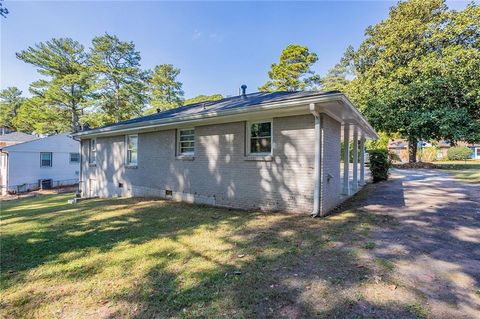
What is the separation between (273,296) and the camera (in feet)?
9.14

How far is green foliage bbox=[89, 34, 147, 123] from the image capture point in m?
25.1

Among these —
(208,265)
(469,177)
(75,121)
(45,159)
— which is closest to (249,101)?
(208,265)

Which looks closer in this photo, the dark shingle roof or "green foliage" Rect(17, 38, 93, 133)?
the dark shingle roof

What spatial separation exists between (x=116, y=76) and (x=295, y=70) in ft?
63.0

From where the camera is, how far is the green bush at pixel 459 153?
31719mm

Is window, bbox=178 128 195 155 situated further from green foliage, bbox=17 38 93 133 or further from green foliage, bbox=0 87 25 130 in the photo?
green foliage, bbox=0 87 25 130

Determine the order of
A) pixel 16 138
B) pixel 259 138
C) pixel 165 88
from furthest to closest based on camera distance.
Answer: pixel 165 88 < pixel 16 138 < pixel 259 138

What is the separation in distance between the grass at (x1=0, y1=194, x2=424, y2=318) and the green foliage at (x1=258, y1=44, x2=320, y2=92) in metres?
24.0

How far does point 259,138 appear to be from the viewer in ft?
23.8

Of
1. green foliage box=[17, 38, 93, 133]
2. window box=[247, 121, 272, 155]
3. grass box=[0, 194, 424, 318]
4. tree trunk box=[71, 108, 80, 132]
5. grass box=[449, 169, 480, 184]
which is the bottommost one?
grass box=[0, 194, 424, 318]

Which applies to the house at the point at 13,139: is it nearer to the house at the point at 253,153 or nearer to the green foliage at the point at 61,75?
the green foliage at the point at 61,75

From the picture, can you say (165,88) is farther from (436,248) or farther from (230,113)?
(436,248)

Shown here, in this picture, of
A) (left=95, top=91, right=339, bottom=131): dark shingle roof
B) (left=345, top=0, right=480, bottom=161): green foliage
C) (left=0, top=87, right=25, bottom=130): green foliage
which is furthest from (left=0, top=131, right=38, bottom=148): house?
(left=345, top=0, right=480, bottom=161): green foliage

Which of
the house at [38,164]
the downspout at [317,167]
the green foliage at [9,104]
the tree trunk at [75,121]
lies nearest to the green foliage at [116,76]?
the tree trunk at [75,121]
